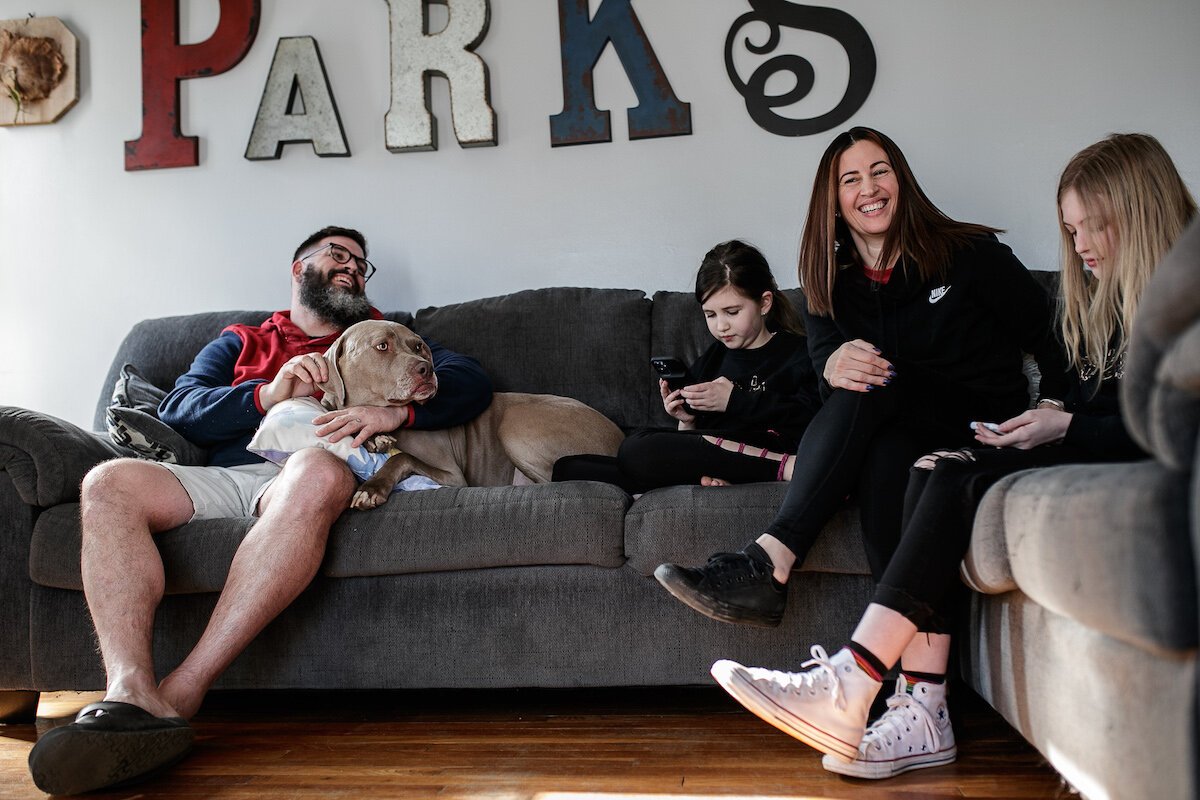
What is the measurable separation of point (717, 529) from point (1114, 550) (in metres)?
0.94

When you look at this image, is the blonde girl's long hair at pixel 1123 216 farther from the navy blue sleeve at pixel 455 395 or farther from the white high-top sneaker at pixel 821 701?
the navy blue sleeve at pixel 455 395

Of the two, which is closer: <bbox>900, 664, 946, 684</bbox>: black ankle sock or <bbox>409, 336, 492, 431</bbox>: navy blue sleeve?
<bbox>900, 664, 946, 684</bbox>: black ankle sock

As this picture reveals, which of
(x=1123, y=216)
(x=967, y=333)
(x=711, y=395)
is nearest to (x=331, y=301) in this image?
(x=711, y=395)

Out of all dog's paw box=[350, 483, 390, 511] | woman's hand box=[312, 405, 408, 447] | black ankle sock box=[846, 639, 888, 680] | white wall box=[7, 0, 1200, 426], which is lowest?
black ankle sock box=[846, 639, 888, 680]

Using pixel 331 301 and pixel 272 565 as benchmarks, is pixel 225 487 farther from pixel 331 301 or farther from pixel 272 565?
pixel 331 301

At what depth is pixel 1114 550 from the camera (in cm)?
102

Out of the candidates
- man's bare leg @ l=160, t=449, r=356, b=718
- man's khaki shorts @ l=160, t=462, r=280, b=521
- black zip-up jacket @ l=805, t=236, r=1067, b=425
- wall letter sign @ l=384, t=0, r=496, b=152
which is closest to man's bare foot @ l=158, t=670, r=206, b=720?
man's bare leg @ l=160, t=449, r=356, b=718

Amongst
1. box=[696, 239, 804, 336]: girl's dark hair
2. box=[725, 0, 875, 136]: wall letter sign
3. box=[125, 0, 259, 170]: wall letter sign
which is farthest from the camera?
box=[125, 0, 259, 170]: wall letter sign

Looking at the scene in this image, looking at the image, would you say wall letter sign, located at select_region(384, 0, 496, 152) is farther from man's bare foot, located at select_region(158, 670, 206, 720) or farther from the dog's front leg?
man's bare foot, located at select_region(158, 670, 206, 720)

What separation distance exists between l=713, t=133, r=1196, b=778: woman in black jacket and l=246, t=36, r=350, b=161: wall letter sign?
2.32m

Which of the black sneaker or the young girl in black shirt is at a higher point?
the young girl in black shirt

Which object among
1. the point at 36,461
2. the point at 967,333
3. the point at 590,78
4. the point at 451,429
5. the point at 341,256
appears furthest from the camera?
the point at 590,78

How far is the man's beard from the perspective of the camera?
2.76 meters

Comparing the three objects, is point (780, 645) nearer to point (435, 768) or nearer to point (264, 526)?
point (435, 768)
